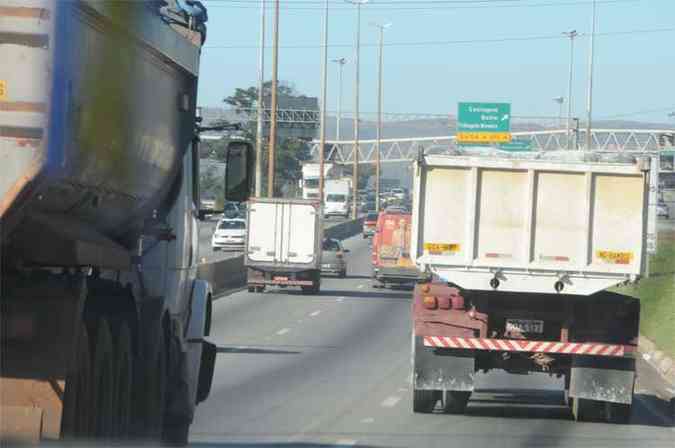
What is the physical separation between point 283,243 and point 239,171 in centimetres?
3022

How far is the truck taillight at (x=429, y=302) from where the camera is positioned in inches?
683

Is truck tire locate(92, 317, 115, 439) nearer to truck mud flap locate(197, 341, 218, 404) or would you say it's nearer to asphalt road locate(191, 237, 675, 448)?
truck mud flap locate(197, 341, 218, 404)

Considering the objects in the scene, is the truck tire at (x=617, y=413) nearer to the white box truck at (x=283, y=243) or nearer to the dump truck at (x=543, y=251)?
the dump truck at (x=543, y=251)

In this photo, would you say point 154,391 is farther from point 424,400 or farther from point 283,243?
point 283,243

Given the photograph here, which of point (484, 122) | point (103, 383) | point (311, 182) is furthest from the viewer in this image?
point (311, 182)

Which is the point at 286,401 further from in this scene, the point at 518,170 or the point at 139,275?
the point at 139,275

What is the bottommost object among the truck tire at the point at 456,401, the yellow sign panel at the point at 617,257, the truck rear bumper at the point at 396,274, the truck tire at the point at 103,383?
the truck rear bumper at the point at 396,274

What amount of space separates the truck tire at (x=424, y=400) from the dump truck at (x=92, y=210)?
6.35 metres

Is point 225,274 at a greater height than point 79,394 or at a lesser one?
lesser

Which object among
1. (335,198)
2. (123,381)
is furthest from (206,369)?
(335,198)

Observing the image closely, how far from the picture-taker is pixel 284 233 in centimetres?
4203

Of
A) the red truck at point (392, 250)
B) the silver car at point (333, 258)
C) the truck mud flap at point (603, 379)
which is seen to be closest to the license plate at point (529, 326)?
the truck mud flap at point (603, 379)

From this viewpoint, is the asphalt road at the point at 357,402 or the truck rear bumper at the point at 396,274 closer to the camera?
the asphalt road at the point at 357,402

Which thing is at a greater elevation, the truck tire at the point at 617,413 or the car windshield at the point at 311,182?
the car windshield at the point at 311,182
